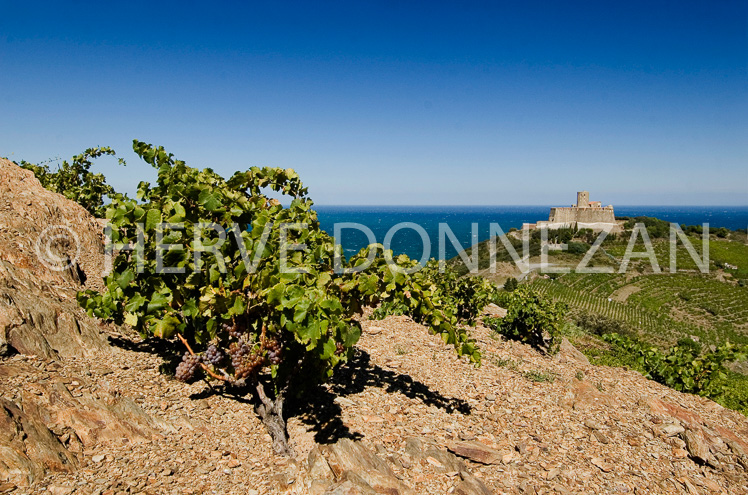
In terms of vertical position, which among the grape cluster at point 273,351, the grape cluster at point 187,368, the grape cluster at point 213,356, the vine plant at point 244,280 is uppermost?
the vine plant at point 244,280

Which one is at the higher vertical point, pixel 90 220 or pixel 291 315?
pixel 90 220

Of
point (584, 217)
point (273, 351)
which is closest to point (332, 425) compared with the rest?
point (273, 351)

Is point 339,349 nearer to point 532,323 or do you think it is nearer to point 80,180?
point 532,323

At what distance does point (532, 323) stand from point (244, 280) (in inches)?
315

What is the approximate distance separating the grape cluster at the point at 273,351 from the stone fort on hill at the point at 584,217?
8305 centimetres

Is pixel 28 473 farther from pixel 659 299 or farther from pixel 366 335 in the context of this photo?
pixel 659 299

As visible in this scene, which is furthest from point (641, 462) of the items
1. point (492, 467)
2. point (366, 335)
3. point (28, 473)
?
point (28, 473)

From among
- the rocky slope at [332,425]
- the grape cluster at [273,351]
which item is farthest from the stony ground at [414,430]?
the grape cluster at [273,351]

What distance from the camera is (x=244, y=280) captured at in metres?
3.75

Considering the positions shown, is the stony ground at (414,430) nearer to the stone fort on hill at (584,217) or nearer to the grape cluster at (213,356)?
the grape cluster at (213,356)

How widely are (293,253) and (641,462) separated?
5037mm

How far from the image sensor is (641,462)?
5.08m

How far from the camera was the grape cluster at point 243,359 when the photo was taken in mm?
3891

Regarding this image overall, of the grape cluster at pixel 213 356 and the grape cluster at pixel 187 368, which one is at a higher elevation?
the grape cluster at pixel 213 356
